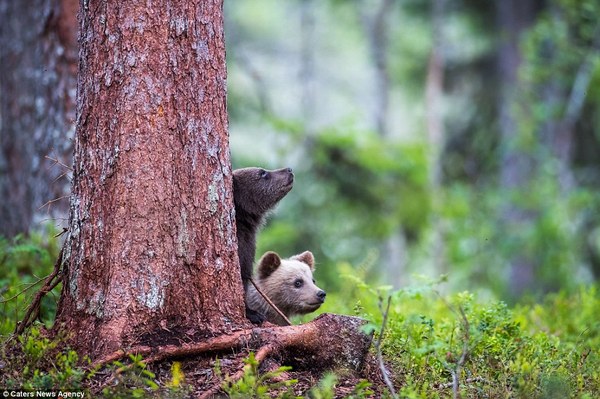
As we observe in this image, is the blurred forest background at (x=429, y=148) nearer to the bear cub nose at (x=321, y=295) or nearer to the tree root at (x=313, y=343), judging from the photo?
the bear cub nose at (x=321, y=295)

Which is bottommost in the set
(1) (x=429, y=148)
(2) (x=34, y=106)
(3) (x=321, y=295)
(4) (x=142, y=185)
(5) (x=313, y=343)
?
(1) (x=429, y=148)

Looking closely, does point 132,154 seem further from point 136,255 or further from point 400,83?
point 400,83

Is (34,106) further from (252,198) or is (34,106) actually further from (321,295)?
(321,295)

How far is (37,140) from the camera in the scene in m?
9.79

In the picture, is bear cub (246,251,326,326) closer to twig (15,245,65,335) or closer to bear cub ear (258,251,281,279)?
bear cub ear (258,251,281,279)

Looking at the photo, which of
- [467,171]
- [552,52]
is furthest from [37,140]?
[467,171]

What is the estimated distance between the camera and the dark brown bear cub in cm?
715

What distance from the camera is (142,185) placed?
532cm

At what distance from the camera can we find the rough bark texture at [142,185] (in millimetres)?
5289

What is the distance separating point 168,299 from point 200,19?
1.95 m

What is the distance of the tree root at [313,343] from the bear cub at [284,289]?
1.92 metres

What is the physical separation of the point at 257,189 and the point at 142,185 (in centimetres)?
235

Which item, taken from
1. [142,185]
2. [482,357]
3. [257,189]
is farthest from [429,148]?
[142,185]

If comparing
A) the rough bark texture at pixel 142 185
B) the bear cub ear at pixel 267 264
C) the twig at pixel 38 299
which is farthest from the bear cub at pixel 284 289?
the twig at pixel 38 299
